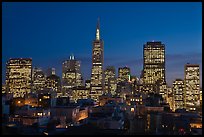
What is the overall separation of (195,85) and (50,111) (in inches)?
679

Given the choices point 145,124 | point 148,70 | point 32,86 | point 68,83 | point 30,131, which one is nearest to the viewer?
point 30,131

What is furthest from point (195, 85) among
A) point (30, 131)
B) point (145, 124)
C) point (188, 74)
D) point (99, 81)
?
point (30, 131)

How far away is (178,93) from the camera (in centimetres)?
2586

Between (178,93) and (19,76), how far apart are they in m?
13.1

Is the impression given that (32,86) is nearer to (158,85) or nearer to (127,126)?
(158,85)

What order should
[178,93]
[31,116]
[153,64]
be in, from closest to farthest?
1. [31,116]
2. [178,93]
3. [153,64]

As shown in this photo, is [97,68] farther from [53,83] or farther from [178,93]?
[178,93]

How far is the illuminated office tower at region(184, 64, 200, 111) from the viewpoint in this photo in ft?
80.4

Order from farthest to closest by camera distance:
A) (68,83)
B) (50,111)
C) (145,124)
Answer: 1. (68,83)
2. (50,111)
3. (145,124)

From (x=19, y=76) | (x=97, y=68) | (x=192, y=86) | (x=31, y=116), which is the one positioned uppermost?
(x=97, y=68)

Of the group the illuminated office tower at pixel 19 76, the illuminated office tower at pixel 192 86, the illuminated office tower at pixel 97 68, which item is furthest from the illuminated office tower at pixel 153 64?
the illuminated office tower at pixel 19 76

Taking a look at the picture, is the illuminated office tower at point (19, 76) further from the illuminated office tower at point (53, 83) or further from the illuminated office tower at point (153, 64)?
the illuminated office tower at point (153, 64)

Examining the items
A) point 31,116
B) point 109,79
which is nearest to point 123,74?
point 109,79

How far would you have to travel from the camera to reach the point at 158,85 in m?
27.6
